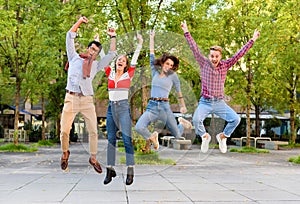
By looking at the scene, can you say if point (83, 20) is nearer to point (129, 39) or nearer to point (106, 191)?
point (129, 39)

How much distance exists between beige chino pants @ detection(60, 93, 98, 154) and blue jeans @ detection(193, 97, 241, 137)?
4.42ft

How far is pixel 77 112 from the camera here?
224 inches

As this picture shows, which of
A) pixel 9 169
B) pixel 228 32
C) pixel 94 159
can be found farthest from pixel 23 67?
pixel 94 159

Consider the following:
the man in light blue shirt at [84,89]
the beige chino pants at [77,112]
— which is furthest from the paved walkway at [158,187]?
the man in light blue shirt at [84,89]

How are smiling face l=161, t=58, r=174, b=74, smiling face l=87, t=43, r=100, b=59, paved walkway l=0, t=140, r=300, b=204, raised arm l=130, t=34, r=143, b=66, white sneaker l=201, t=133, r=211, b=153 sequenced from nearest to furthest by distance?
1. smiling face l=161, t=58, r=174, b=74
2. smiling face l=87, t=43, r=100, b=59
3. raised arm l=130, t=34, r=143, b=66
4. white sneaker l=201, t=133, r=211, b=153
5. paved walkway l=0, t=140, r=300, b=204

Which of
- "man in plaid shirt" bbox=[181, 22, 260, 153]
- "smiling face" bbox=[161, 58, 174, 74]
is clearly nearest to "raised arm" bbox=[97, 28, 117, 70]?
"smiling face" bbox=[161, 58, 174, 74]

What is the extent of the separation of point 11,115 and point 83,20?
2131 inches

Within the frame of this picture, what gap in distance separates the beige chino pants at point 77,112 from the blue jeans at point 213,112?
1348 mm

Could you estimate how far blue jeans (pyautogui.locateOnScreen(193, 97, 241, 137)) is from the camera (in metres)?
5.67

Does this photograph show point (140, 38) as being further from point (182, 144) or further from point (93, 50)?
point (182, 144)

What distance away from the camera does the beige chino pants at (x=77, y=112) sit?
5648 mm

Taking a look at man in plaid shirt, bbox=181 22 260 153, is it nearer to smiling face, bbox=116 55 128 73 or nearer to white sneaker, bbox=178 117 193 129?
white sneaker, bbox=178 117 193 129

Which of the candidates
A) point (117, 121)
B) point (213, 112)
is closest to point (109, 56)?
point (117, 121)

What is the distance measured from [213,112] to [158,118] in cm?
80
